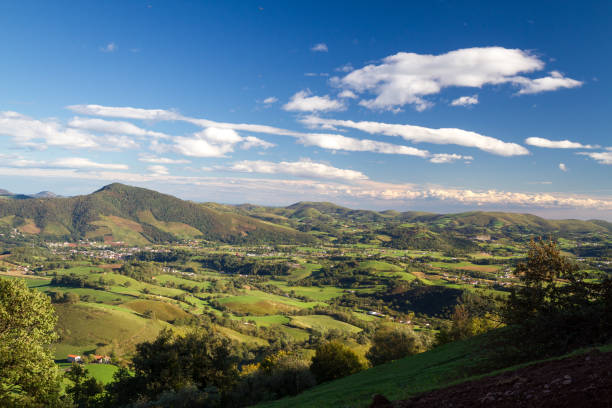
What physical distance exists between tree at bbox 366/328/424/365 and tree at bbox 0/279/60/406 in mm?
56429

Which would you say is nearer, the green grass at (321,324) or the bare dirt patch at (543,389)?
the bare dirt patch at (543,389)

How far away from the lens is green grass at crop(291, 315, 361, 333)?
528 ft

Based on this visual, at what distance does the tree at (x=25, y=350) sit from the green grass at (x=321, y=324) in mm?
140202

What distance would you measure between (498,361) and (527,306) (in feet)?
30.9

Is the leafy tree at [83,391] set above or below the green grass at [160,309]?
above

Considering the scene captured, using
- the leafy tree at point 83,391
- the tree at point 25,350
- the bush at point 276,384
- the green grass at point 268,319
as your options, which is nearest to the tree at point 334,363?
the bush at point 276,384

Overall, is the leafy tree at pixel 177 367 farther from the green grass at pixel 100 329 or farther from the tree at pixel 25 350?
the green grass at pixel 100 329

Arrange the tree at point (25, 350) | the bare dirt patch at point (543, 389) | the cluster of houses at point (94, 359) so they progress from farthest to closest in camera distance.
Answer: the cluster of houses at point (94, 359), the tree at point (25, 350), the bare dirt patch at point (543, 389)

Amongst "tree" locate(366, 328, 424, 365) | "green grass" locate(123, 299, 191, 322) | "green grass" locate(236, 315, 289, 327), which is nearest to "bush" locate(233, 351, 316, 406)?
"tree" locate(366, 328, 424, 365)

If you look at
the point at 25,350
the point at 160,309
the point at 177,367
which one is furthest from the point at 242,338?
the point at 25,350

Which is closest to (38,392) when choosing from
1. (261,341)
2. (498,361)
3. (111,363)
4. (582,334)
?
(498,361)

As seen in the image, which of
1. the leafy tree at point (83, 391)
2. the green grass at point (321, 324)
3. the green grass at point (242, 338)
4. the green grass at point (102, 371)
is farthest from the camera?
the green grass at point (321, 324)

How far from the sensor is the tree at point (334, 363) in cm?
5666

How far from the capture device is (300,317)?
185 meters
